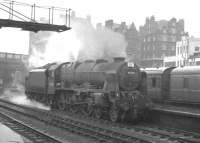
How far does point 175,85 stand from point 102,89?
5.93 metres

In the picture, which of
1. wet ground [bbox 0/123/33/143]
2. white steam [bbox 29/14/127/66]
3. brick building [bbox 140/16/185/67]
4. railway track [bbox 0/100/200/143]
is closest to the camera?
wet ground [bbox 0/123/33/143]

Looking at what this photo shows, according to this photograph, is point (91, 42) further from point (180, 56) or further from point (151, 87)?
point (180, 56)

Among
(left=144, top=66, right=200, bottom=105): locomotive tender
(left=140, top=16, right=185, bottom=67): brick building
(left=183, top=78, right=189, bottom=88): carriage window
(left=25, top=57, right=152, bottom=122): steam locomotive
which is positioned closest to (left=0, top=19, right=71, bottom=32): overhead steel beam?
(left=25, top=57, right=152, bottom=122): steam locomotive

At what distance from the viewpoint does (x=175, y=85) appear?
21641 millimetres

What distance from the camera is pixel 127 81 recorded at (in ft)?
57.8

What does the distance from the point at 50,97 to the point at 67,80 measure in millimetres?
3155

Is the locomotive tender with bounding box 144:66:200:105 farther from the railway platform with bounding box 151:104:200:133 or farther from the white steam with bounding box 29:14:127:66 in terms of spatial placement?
the white steam with bounding box 29:14:127:66

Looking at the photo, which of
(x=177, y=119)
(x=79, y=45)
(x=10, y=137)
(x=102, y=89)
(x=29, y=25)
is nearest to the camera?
(x=10, y=137)

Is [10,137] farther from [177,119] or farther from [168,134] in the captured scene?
[177,119]

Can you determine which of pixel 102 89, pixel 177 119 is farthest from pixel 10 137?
pixel 177 119

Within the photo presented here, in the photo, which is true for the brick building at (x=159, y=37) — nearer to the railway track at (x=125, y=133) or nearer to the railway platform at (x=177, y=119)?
the railway platform at (x=177, y=119)

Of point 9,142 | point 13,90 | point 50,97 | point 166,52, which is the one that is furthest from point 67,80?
point 166,52

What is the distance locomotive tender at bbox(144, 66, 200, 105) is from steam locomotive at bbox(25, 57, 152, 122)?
→ 3329 mm

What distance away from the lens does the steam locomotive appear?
16.8 meters
